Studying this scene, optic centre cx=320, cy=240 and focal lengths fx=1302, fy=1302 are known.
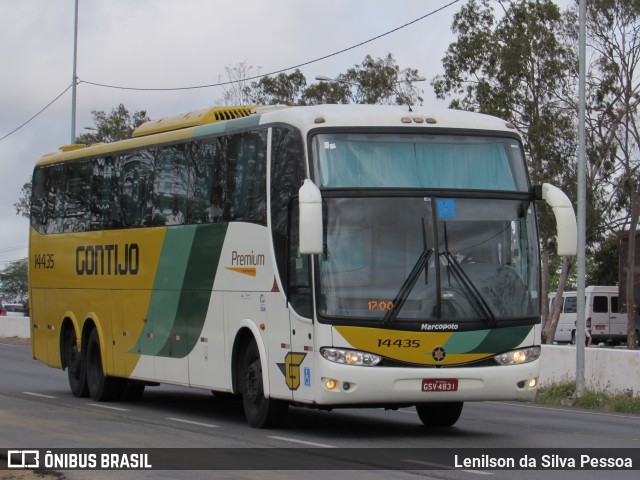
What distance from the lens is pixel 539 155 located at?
148 feet

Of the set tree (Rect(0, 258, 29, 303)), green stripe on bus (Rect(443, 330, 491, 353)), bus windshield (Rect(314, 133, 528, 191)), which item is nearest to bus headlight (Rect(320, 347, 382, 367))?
green stripe on bus (Rect(443, 330, 491, 353))

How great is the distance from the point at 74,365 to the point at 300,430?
7.05 meters

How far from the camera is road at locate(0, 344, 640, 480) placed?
38.1 ft

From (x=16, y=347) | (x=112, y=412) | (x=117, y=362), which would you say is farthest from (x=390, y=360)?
(x=16, y=347)

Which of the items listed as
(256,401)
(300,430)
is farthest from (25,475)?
(300,430)

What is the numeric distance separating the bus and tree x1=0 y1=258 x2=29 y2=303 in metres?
124

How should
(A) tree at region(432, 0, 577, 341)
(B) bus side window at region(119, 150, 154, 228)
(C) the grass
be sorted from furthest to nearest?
(A) tree at region(432, 0, 577, 341) < (C) the grass < (B) bus side window at region(119, 150, 154, 228)

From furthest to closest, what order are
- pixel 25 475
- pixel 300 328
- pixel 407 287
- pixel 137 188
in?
pixel 137 188 → pixel 300 328 → pixel 407 287 → pixel 25 475

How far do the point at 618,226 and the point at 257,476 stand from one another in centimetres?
3969

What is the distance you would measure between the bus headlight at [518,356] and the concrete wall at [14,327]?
34.9 m

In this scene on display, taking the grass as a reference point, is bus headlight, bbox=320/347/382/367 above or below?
above

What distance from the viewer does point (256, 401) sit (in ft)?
50.4

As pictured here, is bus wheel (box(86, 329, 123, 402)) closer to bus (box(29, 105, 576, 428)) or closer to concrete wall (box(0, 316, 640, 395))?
bus (box(29, 105, 576, 428))

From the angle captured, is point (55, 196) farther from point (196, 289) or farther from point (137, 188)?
point (196, 289)
